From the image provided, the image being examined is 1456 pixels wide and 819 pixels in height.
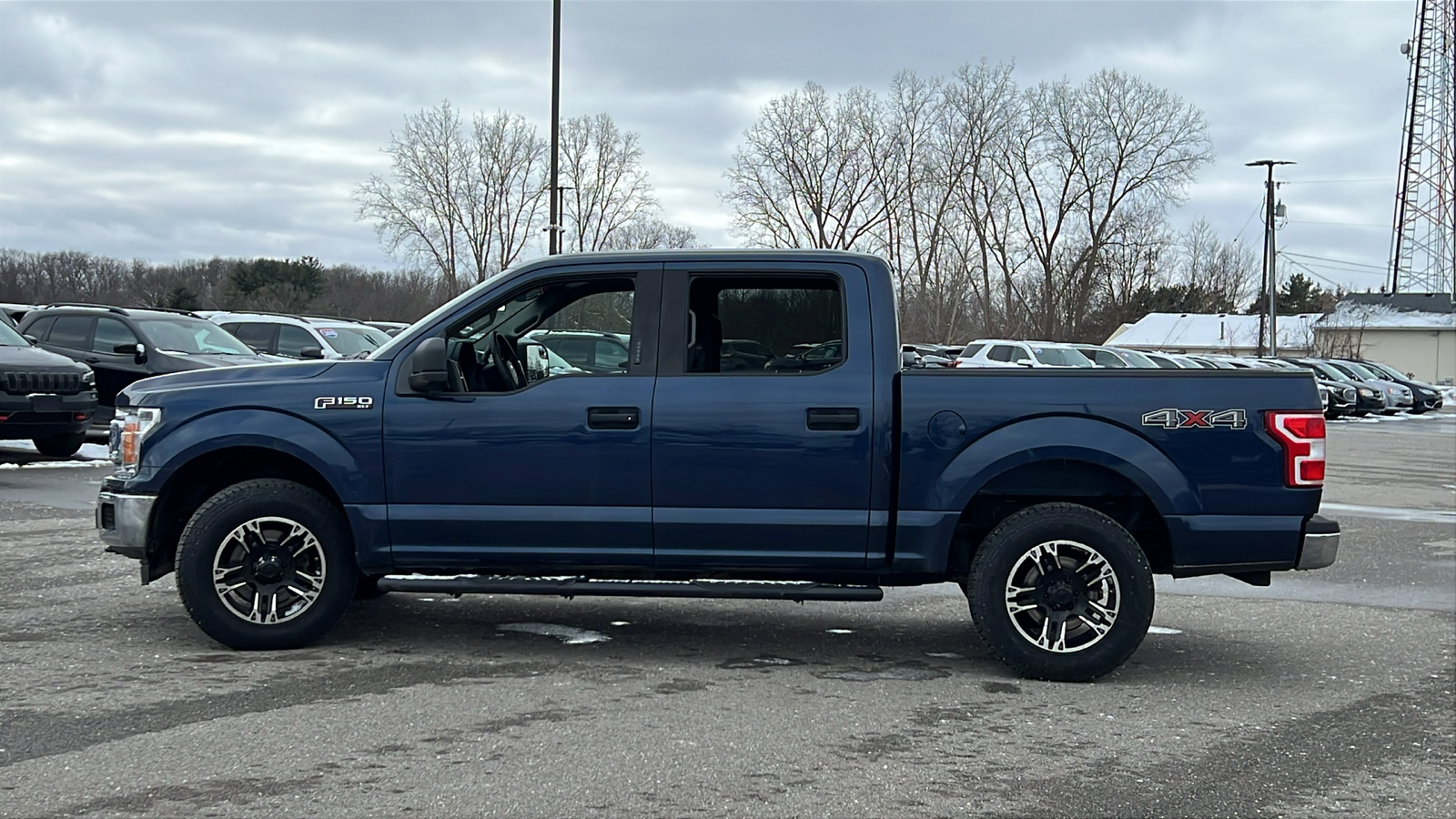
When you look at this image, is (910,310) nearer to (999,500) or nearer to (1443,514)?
(1443,514)

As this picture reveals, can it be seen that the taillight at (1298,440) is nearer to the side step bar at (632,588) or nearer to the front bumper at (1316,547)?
the front bumper at (1316,547)

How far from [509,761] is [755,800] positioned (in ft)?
3.06

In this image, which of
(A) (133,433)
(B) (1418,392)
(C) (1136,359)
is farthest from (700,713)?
(B) (1418,392)

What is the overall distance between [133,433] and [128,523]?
45cm

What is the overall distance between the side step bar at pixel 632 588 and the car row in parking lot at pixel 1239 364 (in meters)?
16.4

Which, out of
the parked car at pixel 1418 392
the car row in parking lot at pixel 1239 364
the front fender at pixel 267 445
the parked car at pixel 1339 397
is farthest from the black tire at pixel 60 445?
the parked car at pixel 1418 392

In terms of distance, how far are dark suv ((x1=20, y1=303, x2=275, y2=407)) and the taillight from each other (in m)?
13.8

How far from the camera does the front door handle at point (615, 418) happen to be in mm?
6141

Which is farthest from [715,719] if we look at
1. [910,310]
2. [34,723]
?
[910,310]

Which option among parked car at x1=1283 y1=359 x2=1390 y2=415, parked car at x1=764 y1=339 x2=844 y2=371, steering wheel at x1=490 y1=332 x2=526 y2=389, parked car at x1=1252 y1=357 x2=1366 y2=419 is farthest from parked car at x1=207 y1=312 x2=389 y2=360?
parked car at x1=1283 y1=359 x2=1390 y2=415

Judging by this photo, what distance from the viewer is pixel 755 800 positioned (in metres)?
4.38

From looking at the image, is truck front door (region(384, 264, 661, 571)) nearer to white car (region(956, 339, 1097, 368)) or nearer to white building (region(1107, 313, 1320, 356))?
white car (region(956, 339, 1097, 368))

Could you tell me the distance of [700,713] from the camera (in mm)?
5445

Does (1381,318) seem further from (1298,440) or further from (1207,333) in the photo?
(1298,440)
